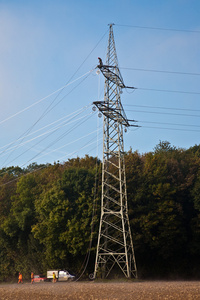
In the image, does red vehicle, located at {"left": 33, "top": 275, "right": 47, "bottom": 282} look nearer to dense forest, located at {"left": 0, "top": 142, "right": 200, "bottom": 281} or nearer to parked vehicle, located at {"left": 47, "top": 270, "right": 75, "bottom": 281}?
dense forest, located at {"left": 0, "top": 142, "right": 200, "bottom": 281}

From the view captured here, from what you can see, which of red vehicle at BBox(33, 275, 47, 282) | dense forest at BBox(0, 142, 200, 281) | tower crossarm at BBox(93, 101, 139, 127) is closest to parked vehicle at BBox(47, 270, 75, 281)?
dense forest at BBox(0, 142, 200, 281)

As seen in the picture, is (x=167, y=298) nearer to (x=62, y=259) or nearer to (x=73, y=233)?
(x=73, y=233)

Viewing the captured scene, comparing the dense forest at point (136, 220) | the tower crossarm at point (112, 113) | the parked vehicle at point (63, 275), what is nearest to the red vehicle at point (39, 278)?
the dense forest at point (136, 220)

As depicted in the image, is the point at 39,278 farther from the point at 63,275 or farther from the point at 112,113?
the point at 112,113

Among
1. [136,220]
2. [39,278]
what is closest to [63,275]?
[39,278]

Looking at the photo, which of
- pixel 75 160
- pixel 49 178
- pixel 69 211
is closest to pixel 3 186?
pixel 49 178

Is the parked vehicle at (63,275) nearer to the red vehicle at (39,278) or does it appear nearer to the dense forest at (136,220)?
the dense forest at (136,220)

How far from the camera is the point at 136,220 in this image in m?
44.0

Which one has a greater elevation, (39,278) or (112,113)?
(112,113)

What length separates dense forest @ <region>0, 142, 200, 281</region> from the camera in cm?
4362

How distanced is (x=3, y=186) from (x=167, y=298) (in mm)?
42492

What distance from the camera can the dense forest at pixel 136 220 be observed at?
143 ft

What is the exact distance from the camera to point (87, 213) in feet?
147

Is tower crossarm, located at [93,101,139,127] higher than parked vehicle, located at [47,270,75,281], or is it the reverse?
tower crossarm, located at [93,101,139,127]
